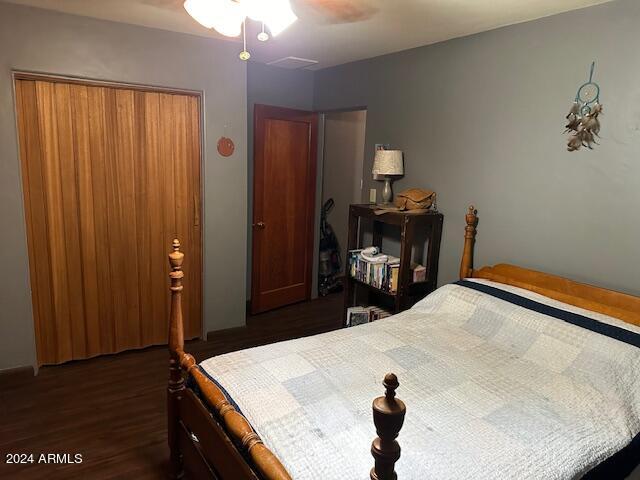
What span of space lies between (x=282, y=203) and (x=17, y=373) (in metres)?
2.49

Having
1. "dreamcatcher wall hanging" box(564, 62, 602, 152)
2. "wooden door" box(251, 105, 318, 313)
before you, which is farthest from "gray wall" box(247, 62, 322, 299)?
"dreamcatcher wall hanging" box(564, 62, 602, 152)

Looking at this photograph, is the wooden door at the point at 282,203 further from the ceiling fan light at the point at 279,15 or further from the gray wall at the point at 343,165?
the ceiling fan light at the point at 279,15

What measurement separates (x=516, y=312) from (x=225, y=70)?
2.66 meters

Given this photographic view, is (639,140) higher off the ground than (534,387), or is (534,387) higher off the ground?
(639,140)

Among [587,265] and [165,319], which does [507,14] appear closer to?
[587,265]

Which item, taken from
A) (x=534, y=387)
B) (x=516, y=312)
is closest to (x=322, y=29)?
(x=516, y=312)

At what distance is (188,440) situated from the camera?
1855 mm

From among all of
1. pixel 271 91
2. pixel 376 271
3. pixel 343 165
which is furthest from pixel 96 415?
pixel 343 165

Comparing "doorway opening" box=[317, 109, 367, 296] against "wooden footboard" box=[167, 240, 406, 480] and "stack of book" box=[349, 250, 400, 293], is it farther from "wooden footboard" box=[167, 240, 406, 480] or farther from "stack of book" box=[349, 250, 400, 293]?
"wooden footboard" box=[167, 240, 406, 480]

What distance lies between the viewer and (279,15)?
178 centimetres

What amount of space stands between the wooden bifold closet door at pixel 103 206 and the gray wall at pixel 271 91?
0.73 metres

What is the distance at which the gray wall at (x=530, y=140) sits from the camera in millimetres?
2148

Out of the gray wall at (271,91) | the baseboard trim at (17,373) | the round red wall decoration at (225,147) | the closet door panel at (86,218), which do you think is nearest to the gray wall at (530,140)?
the gray wall at (271,91)

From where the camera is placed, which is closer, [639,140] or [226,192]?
[639,140]
